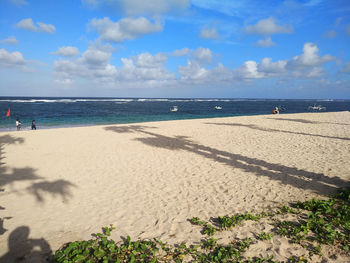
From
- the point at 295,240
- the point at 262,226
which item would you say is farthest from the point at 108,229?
the point at 295,240

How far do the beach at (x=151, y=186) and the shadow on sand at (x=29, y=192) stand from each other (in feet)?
0.07

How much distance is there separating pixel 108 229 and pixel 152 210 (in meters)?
1.31

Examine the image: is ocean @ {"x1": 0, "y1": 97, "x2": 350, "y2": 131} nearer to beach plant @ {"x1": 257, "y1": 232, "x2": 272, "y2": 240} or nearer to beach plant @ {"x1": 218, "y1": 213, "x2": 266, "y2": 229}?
beach plant @ {"x1": 218, "y1": 213, "x2": 266, "y2": 229}

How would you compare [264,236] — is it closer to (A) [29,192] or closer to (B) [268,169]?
(B) [268,169]

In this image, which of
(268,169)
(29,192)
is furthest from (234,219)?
(29,192)

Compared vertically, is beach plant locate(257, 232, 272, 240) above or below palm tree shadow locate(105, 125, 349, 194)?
below

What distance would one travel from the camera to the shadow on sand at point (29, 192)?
13.0 feet

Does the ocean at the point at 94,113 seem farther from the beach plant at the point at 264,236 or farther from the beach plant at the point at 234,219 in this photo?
the beach plant at the point at 264,236

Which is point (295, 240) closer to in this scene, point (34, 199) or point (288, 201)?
point (288, 201)

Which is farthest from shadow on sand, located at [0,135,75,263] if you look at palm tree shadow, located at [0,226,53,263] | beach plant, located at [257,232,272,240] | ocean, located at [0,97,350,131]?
ocean, located at [0,97,350,131]

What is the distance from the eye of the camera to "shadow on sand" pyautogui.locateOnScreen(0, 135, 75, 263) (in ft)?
13.0

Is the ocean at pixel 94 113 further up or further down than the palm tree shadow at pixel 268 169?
further up

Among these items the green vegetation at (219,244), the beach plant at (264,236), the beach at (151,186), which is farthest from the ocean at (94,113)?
the beach plant at (264,236)

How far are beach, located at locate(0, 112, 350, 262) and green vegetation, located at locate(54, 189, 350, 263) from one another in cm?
20
